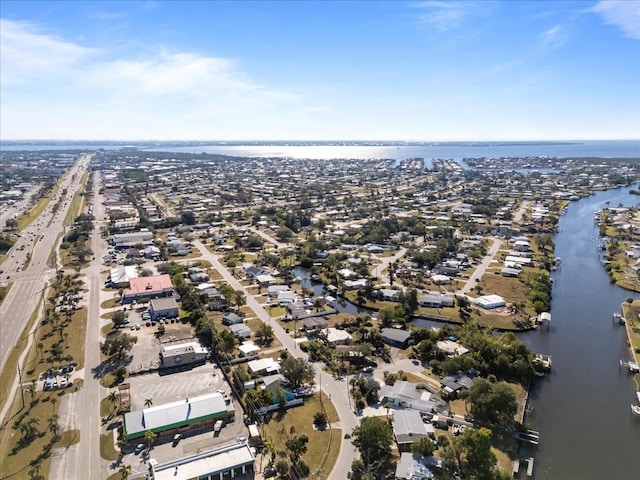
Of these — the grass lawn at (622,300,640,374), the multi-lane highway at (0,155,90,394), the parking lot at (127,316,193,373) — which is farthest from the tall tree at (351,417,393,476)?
the multi-lane highway at (0,155,90,394)

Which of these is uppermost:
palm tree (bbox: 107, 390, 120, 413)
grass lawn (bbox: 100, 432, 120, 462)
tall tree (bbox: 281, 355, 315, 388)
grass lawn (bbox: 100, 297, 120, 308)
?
tall tree (bbox: 281, 355, 315, 388)

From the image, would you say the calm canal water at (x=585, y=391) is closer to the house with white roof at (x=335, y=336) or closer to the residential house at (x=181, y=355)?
the house with white roof at (x=335, y=336)

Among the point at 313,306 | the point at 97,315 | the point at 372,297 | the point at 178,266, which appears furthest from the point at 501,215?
the point at 97,315

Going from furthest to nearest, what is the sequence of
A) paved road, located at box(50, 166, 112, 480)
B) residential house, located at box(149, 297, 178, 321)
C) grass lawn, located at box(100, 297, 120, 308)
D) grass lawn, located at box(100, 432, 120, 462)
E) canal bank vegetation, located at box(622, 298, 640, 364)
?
1. grass lawn, located at box(100, 297, 120, 308)
2. residential house, located at box(149, 297, 178, 321)
3. canal bank vegetation, located at box(622, 298, 640, 364)
4. grass lawn, located at box(100, 432, 120, 462)
5. paved road, located at box(50, 166, 112, 480)

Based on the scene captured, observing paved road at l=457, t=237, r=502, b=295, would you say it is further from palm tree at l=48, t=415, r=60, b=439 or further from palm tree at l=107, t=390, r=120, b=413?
palm tree at l=48, t=415, r=60, b=439

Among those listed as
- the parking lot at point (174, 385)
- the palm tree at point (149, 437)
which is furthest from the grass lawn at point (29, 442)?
the parking lot at point (174, 385)

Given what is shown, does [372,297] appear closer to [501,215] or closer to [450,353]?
[450,353]
